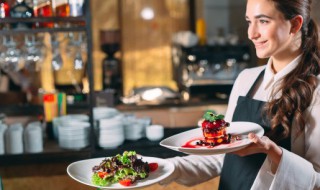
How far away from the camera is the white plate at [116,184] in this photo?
1500 mm

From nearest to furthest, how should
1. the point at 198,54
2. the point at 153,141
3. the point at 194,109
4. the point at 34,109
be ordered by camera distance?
1. the point at 153,141
2. the point at 34,109
3. the point at 194,109
4. the point at 198,54

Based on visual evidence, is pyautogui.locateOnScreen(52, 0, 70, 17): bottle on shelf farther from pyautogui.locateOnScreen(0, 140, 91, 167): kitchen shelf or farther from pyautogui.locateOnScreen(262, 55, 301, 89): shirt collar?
pyautogui.locateOnScreen(262, 55, 301, 89): shirt collar

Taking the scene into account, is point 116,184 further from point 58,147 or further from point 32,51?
point 32,51

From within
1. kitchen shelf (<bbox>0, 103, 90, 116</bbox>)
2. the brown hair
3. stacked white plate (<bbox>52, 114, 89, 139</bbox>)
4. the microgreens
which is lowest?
kitchen shelf (<bbox>0, 103, 90, 116</bbox>)

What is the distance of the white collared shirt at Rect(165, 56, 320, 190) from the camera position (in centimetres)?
159

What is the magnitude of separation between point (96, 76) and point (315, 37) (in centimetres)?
498

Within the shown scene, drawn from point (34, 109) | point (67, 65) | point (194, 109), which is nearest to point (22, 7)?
point (34, 109)

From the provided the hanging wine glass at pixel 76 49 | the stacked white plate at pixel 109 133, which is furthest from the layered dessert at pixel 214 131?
the hanging wine glass at pixel 76 49

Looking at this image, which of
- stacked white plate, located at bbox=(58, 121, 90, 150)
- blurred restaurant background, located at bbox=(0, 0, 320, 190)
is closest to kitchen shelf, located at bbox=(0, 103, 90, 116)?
blurred restaurant background, located at bbox=(0, 0, 320, 190)

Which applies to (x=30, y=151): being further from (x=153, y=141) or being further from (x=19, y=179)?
(x=153, y=141)

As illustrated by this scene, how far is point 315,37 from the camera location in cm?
177

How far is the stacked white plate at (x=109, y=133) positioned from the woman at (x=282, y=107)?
866 mm

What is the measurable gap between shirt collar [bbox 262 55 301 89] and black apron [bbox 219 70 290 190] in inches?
2.5

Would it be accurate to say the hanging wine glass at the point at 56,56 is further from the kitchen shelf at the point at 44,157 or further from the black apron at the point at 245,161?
the black apron at the point at 245,161
